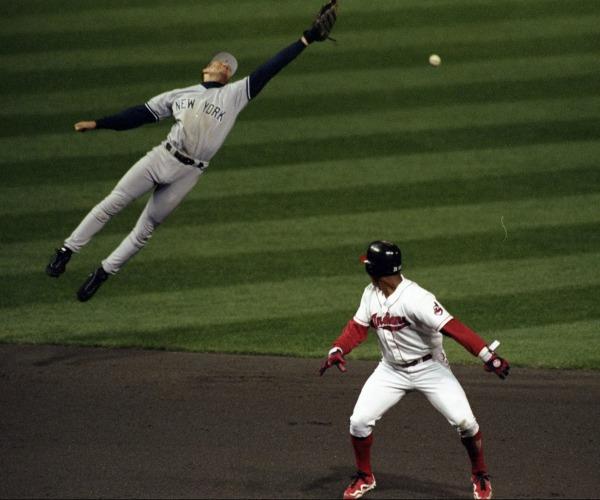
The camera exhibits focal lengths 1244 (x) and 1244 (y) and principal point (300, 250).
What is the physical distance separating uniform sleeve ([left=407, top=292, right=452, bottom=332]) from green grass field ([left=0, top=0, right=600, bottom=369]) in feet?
10.6

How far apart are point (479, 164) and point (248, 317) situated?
4.67m

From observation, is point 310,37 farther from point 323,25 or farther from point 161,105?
point 161,105

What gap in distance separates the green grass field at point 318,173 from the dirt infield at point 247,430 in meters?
0.64

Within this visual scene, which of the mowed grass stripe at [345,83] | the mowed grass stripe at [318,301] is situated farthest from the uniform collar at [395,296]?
the mowed grass stripe at [345,83]

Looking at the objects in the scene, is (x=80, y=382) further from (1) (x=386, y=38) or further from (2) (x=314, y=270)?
(1) (x=386, y=38)

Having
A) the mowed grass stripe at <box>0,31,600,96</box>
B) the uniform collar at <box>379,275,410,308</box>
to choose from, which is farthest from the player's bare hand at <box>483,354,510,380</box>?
the mowed grass stripe at <box>0,31,600,96</box>

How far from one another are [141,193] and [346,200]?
426cm

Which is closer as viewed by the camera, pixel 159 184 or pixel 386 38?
pixel 159 184

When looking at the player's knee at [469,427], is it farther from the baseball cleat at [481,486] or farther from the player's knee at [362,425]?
the player's knee at [362,425]

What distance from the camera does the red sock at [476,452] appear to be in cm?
746

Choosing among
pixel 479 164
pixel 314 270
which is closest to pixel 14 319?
pixel 314 270

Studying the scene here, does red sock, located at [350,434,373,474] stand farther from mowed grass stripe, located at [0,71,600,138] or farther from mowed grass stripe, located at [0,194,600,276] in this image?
mowed grass stripe, located at [0,71,600,138]

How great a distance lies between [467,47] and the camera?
17891 mm

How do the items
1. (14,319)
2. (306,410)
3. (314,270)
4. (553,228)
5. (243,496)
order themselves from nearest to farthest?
(243,496), (306,410), (14,319), (314,270), (553,228)
